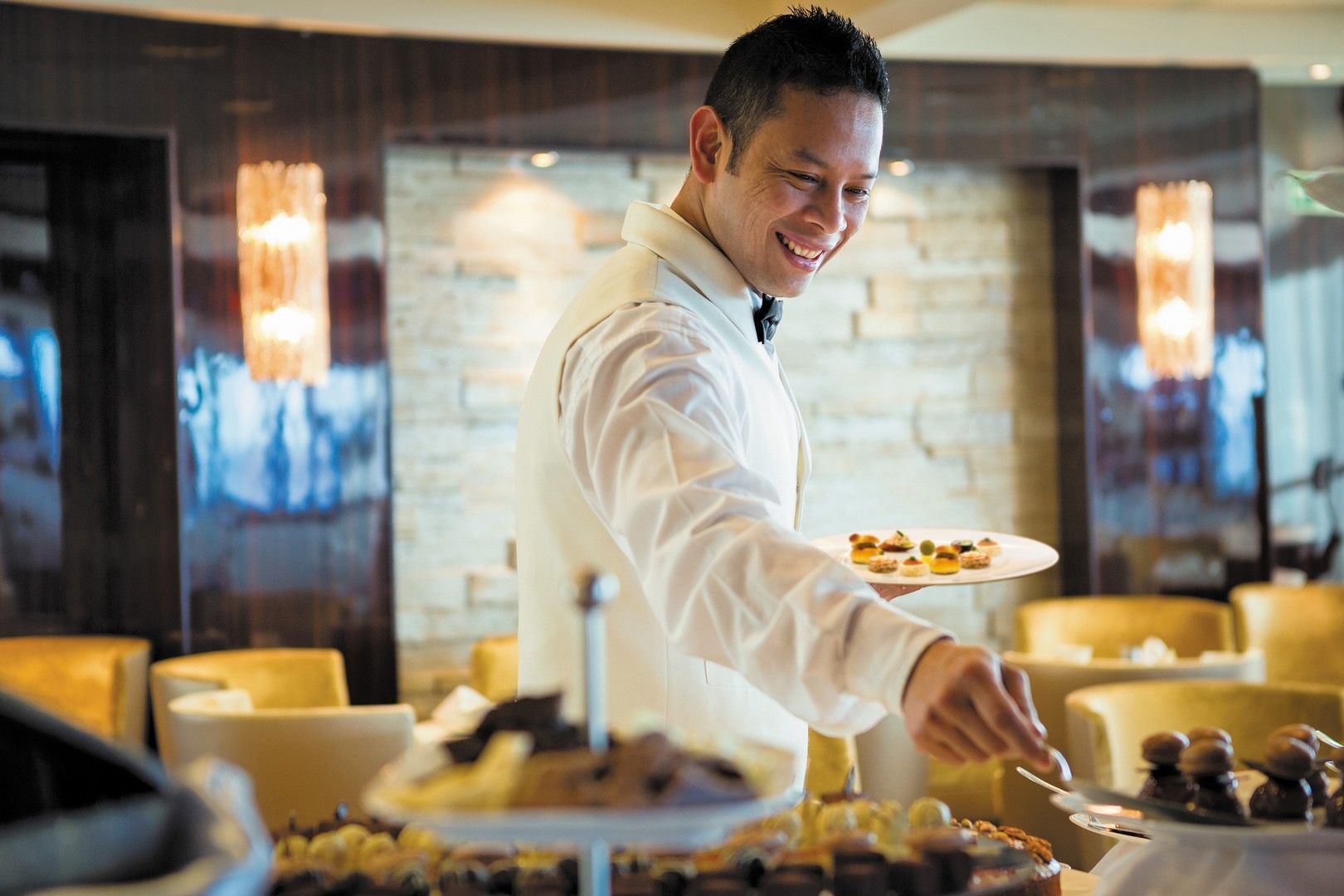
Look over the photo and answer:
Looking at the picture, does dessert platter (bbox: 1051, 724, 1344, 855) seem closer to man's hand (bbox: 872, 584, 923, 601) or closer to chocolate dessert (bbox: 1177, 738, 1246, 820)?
chocolate dessert (bbox: 1177, 738, 1246, 820)

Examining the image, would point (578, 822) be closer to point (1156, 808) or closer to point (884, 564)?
point (1156, 808)

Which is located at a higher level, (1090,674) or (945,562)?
(945,562)

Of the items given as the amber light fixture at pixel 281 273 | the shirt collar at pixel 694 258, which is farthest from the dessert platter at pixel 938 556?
the amber light fixture at pixel 281 273

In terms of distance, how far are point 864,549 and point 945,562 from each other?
0.68 feet

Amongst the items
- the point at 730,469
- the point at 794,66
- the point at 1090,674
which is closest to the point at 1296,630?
the point at 1090,674

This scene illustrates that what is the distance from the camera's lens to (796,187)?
1694 mm

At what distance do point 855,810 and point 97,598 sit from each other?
3.97 m

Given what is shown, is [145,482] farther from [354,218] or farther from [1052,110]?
[1052,110]

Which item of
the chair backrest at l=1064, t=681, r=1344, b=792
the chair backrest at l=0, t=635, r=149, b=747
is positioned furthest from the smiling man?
the chair backrest at l=0, t=635, r=149, b=747

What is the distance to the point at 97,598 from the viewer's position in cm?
470

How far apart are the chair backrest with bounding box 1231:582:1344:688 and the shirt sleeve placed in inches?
A: 172

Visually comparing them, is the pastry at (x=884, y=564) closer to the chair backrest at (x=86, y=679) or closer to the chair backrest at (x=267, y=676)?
the chair backrest at (x=267, y=676)

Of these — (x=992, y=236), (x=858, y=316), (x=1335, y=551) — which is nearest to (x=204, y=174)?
(x=858, y=316)

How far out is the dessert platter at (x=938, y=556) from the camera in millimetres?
1822
